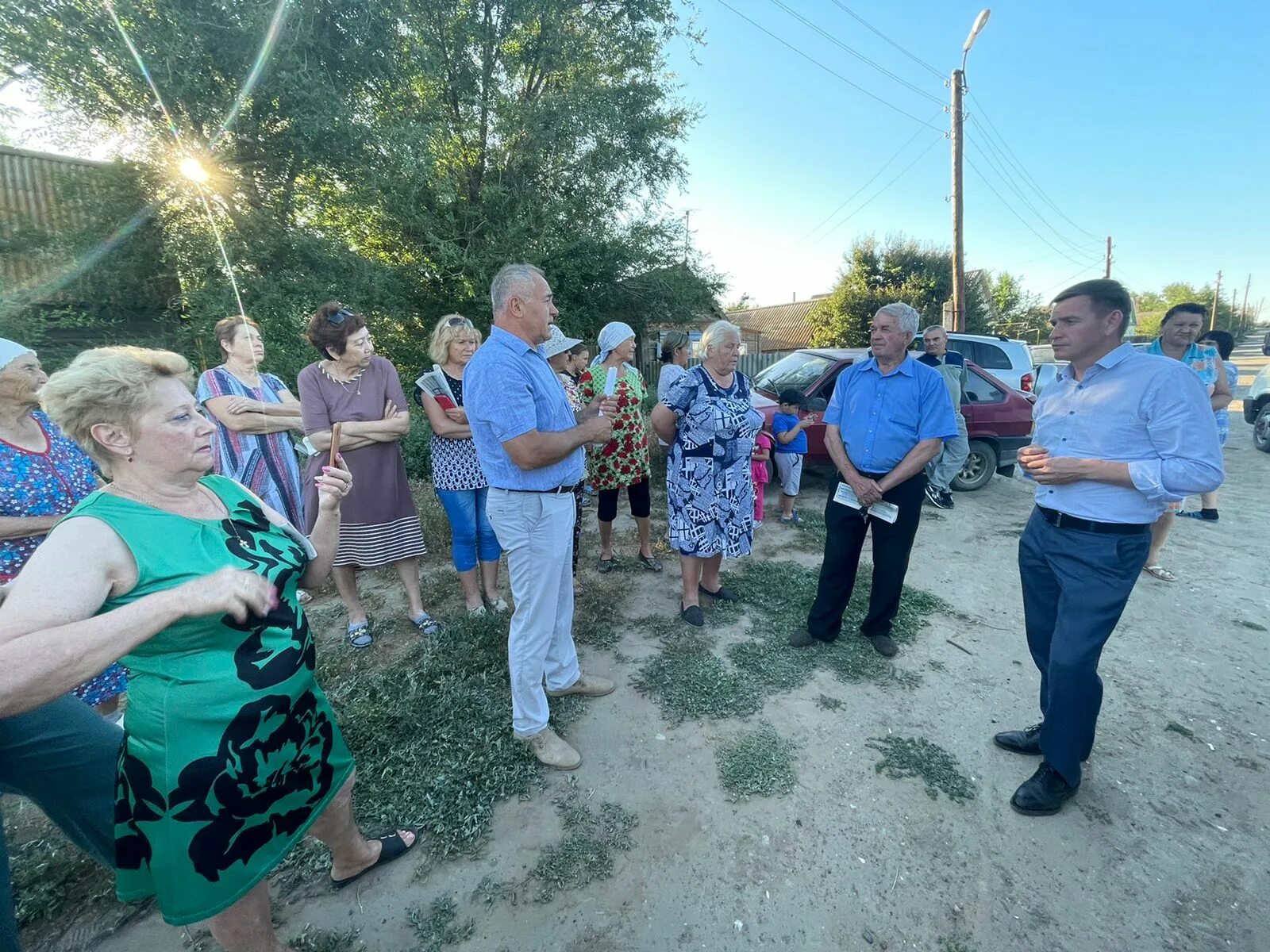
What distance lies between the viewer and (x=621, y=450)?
4.48m

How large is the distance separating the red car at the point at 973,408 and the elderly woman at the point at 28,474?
18.4ft

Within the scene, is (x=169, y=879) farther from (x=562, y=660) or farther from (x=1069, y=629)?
(x=1069, y=629)

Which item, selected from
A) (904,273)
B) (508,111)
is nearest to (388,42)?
(508,111)

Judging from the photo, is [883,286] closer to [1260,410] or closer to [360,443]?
[1260,410]

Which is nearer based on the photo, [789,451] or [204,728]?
[204,728]

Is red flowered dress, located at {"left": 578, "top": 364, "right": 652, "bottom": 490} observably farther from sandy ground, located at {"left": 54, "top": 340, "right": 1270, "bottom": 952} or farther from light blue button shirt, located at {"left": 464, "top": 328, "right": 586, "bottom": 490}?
light blue button shirt, located at {"left": 464, "top": 328, "right": 586, "bottom": 490}

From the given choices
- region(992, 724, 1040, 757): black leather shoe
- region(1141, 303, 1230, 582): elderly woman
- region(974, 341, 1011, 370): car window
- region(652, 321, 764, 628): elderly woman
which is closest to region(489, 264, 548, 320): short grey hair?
region(652, 321, 764, 628): elderly woman

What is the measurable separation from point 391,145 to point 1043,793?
10738 millimetres

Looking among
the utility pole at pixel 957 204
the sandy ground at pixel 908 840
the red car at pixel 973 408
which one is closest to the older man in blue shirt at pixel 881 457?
the sandy ground at pixel 908 840

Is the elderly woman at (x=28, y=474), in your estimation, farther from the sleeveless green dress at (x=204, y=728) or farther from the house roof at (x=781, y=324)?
the house roof at (x=781, y=324)

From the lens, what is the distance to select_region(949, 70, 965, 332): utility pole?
501 inches

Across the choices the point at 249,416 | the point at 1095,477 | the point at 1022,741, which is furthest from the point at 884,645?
the point at 249,416

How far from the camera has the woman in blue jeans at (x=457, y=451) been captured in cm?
342

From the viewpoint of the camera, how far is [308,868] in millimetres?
2061
